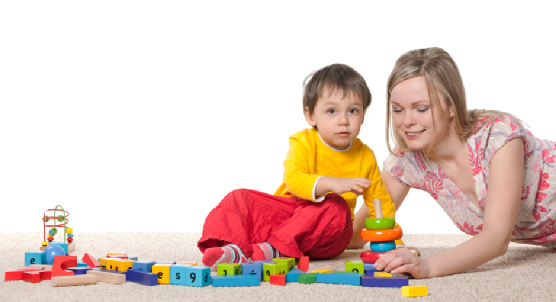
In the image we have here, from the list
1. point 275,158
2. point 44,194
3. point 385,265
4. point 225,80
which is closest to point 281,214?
point 385,265

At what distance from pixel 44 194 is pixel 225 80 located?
3.72ft

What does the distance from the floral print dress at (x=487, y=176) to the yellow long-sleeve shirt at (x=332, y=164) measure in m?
0.15

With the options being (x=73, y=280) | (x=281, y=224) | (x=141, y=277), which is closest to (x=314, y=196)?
(x=281, y=224)

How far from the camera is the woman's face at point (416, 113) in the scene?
1.34m

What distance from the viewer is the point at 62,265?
1189 mm

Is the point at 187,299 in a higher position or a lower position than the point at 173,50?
lower

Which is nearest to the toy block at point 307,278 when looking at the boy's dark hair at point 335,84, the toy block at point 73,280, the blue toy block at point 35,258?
the toy block at point 73,280

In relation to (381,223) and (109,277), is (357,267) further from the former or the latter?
(109,277)

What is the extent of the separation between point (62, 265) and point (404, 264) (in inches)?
29.8

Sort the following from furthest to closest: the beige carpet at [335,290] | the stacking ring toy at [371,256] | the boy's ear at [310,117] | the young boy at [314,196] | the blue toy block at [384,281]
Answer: the boy's ear at [310,117] < the young boy at [314,196] < the stacking ring toy at [371,256] < the blue toy block at [384,281] < the beige carpet at [335,290]

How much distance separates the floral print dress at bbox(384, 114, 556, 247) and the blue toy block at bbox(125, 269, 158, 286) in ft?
2.89

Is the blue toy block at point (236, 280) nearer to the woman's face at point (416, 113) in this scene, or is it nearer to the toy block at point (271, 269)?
the toy block at point (271, 269)

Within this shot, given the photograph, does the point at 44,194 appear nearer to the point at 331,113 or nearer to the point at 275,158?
the point at 275,158

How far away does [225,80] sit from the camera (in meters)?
2.88
